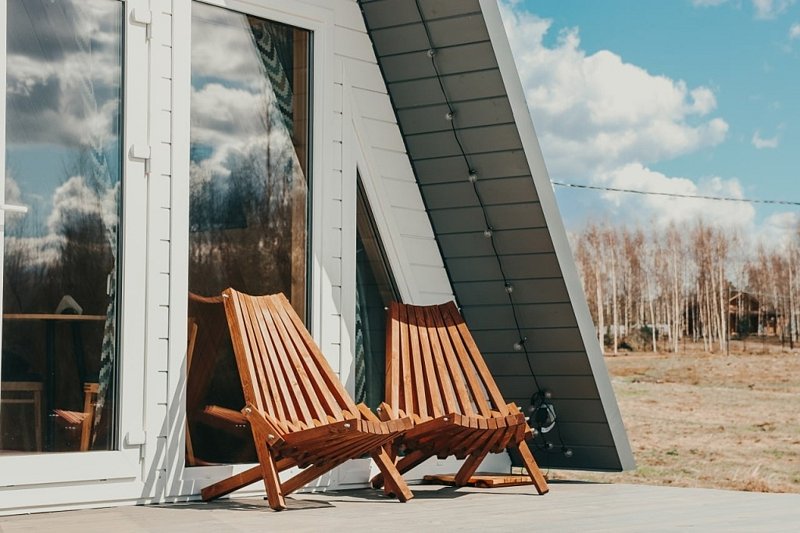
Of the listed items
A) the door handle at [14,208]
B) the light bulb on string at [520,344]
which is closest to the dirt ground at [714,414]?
the light bulb on string at [520,344]

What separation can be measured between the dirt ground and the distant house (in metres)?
8.75

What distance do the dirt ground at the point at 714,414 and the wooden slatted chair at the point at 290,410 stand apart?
9.73 metres

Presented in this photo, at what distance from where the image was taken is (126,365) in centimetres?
459

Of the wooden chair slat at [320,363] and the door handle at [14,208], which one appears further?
the wooden chair slat at [320,363]

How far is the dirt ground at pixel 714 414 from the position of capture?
1562 cm

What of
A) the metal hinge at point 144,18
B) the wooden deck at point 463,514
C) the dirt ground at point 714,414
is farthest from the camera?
the dirt ground at point 714,414

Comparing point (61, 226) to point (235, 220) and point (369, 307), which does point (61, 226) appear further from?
point (369, 307)

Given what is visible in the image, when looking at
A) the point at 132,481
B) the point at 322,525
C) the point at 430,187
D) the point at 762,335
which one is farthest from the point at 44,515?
the point at 762,335

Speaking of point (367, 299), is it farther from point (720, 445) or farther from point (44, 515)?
point (720, 445)

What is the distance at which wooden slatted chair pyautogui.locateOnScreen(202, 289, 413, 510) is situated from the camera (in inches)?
172

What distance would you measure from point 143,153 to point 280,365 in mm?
1092

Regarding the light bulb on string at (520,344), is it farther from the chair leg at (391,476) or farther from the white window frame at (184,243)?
the chair leg at (391,476)

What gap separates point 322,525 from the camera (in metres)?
3.89

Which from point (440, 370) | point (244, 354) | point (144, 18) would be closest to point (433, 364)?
point (440, 370)
